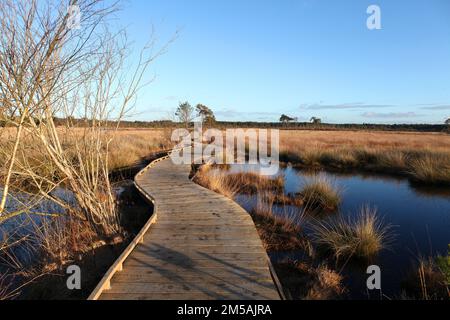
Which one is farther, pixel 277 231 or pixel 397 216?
pixel 397 216

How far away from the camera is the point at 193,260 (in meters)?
4.27

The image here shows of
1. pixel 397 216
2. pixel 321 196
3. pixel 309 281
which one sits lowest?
pixel 397 216

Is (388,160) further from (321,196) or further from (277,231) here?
(277,231)

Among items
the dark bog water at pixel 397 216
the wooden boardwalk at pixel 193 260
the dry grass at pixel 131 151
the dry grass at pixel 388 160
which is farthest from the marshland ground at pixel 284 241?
the dry grass at pixel 131 151

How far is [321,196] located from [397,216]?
2.05m

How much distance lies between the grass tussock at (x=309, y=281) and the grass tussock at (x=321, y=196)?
401cm

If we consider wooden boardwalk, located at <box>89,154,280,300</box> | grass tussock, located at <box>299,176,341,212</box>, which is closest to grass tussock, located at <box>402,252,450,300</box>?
wooden boardwalk, located at <box>89,154,280,300</box>

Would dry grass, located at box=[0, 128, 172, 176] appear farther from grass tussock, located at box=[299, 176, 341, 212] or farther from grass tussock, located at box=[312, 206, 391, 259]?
grass tussock, located at box=[299, 176, 341, 212]

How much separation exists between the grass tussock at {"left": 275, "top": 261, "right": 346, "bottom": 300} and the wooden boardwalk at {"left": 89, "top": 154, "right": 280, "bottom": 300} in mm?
576

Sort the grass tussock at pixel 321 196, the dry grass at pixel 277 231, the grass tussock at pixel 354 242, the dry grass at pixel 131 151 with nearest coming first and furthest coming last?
1. the grass tussock at pixel 354 242
2. the dry grass at pixel 277 231
3. the grass tussock at pixel 321 196
4. the dry grass at pixel 131 151

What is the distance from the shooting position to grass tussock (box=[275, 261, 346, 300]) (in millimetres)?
4160

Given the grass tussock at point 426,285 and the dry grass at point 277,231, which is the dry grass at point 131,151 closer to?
the dry grass at point 277,231

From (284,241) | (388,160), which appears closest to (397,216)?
(284,241)

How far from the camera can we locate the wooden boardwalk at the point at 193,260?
11.4ft
